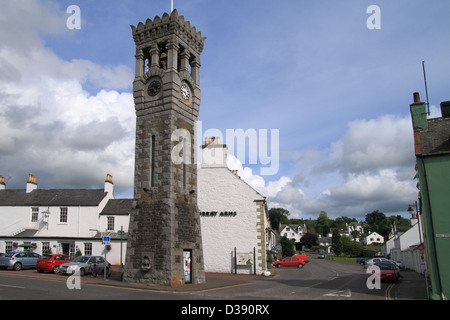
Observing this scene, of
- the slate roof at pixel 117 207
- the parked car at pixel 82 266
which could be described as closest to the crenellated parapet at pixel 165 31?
the parked car at pixel 82 266

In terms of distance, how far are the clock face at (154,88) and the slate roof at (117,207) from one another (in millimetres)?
19556

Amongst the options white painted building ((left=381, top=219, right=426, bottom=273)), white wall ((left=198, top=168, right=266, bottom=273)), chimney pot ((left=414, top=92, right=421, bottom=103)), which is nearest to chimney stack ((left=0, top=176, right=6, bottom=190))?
white wall ((left=198, top=168, right=266, bottom=273))

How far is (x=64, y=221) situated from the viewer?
38375 mm

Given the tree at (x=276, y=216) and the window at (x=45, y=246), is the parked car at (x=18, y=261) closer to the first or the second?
the window at (x=45, y=246)

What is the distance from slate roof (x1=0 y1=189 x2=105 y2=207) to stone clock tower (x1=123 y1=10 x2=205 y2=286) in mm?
19725

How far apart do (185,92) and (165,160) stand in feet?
16.7

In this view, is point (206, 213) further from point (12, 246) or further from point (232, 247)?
point (12, 246)

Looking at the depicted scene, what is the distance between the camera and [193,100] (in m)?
23.9

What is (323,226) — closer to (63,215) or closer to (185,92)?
(63,215)

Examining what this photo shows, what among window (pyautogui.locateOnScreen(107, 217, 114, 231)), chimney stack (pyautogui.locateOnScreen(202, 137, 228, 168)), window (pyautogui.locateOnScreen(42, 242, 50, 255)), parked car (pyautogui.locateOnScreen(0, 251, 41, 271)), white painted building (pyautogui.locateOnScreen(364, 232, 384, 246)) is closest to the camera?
parked car (pyautogui.locateOnScreen(0, 251, 41, 271))

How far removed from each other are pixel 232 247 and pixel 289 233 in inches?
4008

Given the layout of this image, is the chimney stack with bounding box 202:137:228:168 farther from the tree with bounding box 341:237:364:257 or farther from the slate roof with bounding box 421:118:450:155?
the tree with bounding box 341:237:364:257

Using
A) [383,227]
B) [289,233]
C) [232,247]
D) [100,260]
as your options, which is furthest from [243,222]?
[383,227]

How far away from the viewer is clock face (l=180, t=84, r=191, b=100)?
22.8 metres
